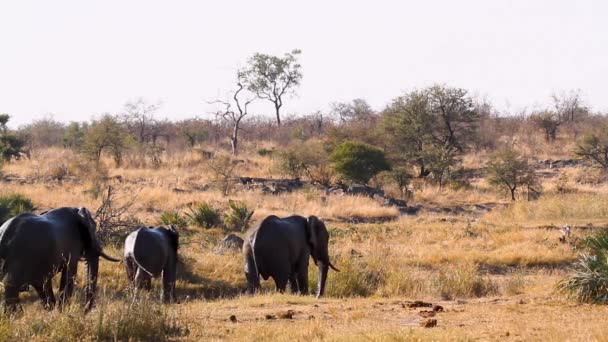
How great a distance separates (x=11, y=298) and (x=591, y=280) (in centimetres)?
753

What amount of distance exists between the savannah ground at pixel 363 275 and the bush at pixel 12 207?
2.56 meters

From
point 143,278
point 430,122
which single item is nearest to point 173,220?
point 143,278

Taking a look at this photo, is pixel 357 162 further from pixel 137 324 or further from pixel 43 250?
pixel 137 324

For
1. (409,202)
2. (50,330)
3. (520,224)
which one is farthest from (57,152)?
(50,330)

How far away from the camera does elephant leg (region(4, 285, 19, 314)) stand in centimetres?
933

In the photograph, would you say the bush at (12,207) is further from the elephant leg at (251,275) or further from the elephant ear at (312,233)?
the elephant ear at (312,233)

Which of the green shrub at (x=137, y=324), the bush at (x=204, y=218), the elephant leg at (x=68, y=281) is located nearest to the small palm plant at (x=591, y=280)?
the green shrub at (x=137, y=324)

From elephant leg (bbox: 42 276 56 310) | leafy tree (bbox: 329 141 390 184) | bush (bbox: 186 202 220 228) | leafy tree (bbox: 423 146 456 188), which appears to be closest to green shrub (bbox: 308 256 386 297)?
elephant leg (bbox: 42 276 56 310)

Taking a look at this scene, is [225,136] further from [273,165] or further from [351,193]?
[351,193]

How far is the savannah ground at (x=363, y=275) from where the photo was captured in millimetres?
8516

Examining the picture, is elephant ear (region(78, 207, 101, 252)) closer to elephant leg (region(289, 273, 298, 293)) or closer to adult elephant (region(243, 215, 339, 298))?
adult elephant (region(243, 215, 339, 298))

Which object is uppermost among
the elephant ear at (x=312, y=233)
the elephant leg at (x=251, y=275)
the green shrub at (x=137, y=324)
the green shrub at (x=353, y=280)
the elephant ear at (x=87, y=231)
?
the elephant ear at (x=87, y=231)

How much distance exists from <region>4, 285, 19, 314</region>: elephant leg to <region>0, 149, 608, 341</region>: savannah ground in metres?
0.33

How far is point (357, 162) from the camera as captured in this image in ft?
115
